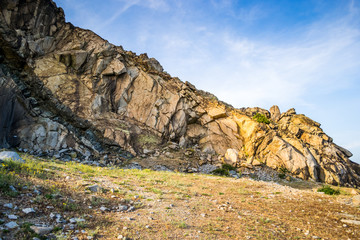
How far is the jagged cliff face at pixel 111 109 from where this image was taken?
31970 mm

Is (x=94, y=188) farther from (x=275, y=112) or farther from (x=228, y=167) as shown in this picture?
(x=275, y=112)

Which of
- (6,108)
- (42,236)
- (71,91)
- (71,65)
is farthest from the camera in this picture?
(71,65)

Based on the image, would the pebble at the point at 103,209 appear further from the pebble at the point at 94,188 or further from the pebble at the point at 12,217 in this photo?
the pebble at the point at 12,217

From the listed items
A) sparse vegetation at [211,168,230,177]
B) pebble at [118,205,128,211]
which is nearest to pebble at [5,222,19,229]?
pebble at [118,205,128,211]

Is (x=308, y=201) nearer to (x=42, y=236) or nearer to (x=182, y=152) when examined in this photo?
(x=42, y=236)

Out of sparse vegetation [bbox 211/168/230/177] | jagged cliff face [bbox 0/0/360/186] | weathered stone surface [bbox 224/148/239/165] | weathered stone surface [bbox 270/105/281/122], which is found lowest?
sparse vegetation [bbox 211/168/230/177]

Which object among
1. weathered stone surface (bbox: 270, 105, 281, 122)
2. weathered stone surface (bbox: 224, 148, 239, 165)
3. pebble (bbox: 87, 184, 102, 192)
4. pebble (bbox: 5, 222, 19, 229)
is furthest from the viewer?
weathered stone surface (bbox: 270, 105, 281, 122)

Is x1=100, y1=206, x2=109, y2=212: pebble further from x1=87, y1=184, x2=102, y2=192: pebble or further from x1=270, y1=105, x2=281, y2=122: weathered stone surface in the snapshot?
x1=270, y1=105, x2=281, y2=122: weathered stone surface

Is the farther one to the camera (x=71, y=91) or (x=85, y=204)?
(x=71, y=91)

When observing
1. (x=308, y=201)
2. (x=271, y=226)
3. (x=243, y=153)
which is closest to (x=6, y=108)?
(x=271, y=226)

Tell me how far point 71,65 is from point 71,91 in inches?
267

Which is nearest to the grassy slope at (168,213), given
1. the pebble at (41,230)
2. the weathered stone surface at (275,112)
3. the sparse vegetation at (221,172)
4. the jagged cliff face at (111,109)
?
the pebble at (41,230)

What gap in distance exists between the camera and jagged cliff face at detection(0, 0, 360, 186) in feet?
105

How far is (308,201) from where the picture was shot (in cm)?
1554
